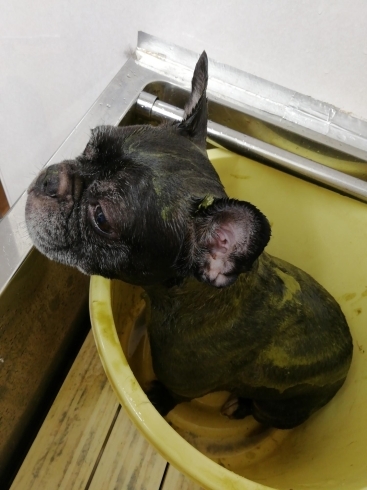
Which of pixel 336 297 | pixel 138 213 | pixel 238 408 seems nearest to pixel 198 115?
pixel 138 213

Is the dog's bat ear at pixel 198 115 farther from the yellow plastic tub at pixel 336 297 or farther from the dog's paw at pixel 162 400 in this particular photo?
the dog's paw at pixel 162 400

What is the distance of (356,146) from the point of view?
168 cm

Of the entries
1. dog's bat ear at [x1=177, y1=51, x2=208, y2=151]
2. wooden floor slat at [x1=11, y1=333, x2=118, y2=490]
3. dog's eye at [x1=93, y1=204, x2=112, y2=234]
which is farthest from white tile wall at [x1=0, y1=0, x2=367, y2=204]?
wooden floor slat at [x1=11, y1=333, x2=118, y2=490]

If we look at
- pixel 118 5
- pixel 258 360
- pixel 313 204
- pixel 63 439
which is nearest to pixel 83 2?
pixel 118 5

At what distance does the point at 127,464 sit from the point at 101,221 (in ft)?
3.13

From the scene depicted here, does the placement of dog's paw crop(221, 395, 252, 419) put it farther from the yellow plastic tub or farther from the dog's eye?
the dog's eye

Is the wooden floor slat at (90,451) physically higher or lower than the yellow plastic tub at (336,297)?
lower

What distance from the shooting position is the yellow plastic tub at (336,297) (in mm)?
1436

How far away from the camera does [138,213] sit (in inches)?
39.9

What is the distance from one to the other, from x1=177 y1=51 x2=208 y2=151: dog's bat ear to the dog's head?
92 mm

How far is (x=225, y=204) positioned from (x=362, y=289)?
2.98ft

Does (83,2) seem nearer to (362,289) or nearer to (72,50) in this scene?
(72,50)

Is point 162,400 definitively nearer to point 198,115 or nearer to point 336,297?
point 336,297

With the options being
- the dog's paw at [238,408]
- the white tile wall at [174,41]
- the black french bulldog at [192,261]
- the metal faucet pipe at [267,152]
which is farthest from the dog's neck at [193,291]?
the white tile wall at [174,41]
